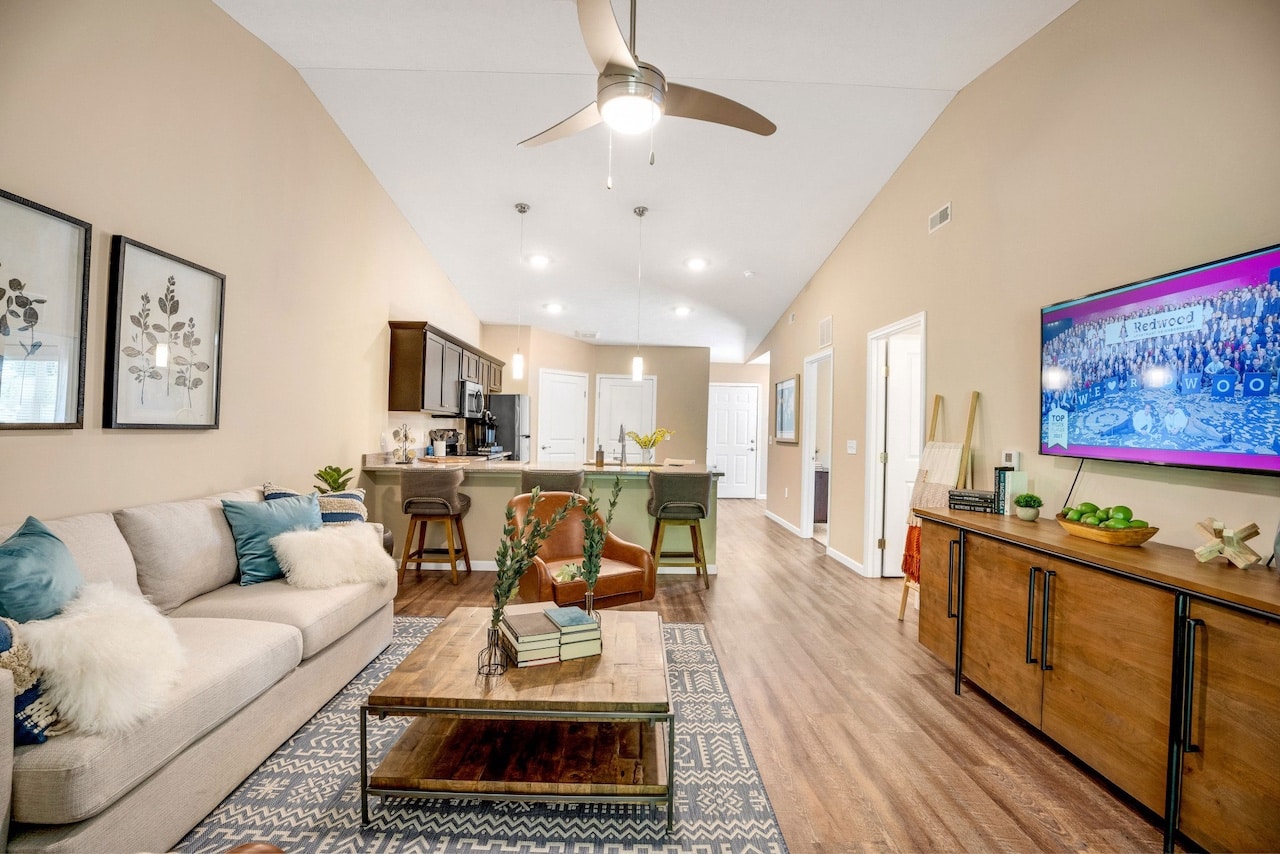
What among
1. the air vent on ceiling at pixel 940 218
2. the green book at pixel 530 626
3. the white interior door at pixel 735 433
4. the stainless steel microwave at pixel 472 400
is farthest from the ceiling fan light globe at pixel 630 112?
the white interior door at pixel 735 433

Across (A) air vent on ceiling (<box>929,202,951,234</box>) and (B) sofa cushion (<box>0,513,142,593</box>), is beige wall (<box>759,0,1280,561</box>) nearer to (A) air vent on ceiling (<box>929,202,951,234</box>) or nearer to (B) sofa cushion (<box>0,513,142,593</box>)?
(A) air vent on ceiling (<box>929,202,951,234</box>)

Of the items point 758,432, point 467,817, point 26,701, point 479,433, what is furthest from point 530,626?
point 758,432

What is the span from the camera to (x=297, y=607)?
2.39 meters

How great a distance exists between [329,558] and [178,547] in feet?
1.82

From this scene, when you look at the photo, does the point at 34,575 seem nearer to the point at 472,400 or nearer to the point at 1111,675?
the point at 1111,675

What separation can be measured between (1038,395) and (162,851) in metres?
3.74

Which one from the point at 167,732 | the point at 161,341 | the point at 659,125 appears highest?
the point at 659,125

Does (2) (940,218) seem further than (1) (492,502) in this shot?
No

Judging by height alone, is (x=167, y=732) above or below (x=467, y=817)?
above

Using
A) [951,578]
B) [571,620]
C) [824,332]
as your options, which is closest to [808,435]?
[824,332]

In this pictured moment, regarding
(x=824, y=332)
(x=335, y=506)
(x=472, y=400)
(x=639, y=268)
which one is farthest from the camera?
(x=472, y=400)

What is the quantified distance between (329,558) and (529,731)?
4.27ft

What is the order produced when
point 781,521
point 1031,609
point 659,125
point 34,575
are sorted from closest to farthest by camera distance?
point 34,575
point 1031,609
point 659,125
point 781,521

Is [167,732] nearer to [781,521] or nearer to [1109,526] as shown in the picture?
[1109,526]
